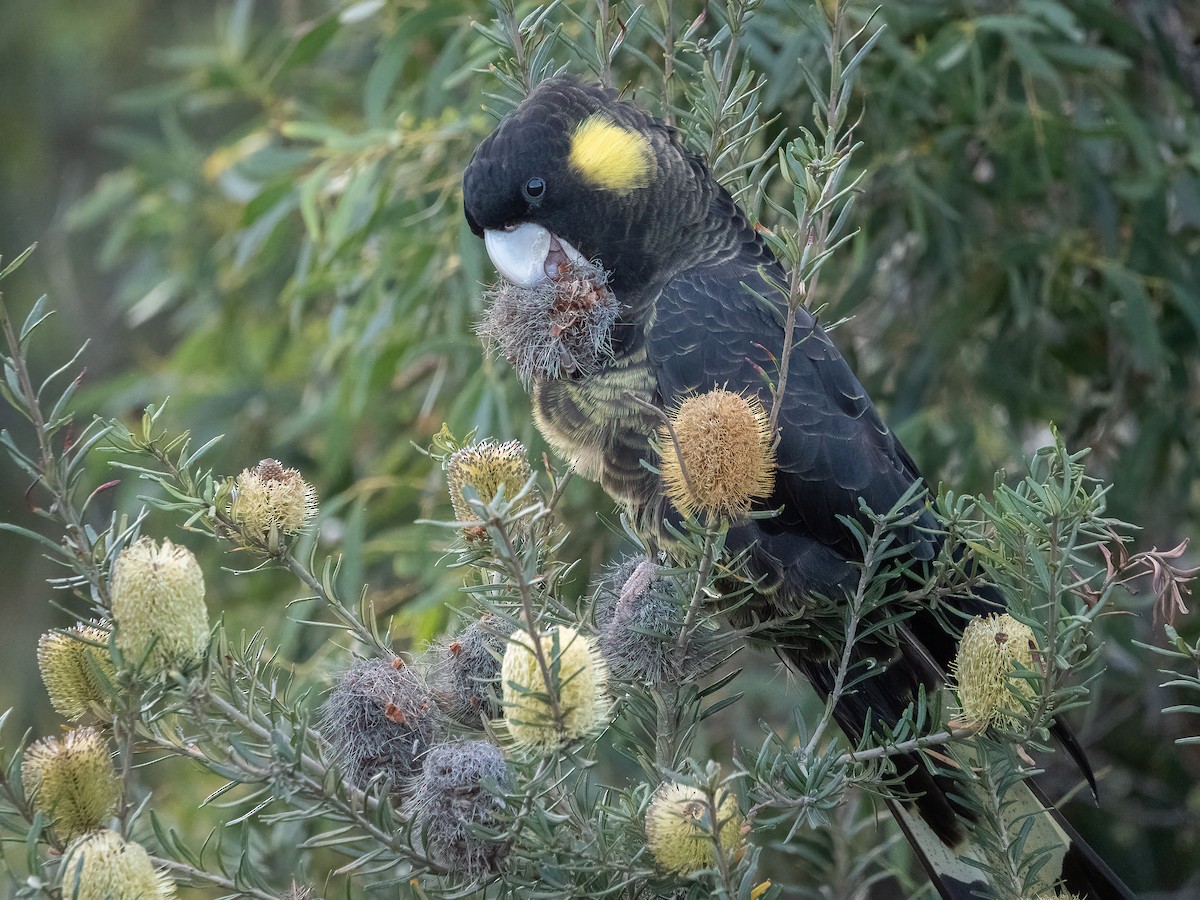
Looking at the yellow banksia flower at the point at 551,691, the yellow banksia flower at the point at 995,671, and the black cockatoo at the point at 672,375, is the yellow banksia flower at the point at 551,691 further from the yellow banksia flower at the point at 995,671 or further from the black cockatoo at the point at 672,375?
the black cockatoo at the point at 672,375

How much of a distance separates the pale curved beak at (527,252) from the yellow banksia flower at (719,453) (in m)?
0.58

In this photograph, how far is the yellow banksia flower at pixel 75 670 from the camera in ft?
2.59

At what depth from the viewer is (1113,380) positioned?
6.97ft

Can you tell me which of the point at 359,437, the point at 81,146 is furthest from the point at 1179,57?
the point at 81,146

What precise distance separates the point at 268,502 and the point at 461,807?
279 millimetres

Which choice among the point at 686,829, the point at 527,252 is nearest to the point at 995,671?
the point at 686,829

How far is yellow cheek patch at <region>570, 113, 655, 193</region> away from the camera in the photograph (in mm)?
1391

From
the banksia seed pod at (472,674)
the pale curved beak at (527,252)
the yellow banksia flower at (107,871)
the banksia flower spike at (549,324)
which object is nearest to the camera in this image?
the yellow banksia flower at (107,871)

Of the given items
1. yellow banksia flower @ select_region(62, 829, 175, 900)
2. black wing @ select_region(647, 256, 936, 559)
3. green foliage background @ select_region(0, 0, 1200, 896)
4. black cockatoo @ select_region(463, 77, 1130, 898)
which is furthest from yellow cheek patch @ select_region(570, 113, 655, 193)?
yellow banksia flower @ select_region(62, 829, 175, 900)

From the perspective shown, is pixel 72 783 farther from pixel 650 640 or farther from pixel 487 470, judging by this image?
pixel 650 640

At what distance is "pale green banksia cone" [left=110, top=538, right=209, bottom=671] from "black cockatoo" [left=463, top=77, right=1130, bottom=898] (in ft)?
1.97

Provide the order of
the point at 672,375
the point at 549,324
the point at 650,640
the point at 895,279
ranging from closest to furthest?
the point at 650,640
the point at 549,324
the point at 672,375
the point at 895,279

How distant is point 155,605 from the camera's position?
29.1 inches

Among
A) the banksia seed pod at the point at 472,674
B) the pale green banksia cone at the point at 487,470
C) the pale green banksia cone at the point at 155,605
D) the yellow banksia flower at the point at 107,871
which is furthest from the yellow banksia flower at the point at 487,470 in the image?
the yellow banksia flower at the point at 107,871
